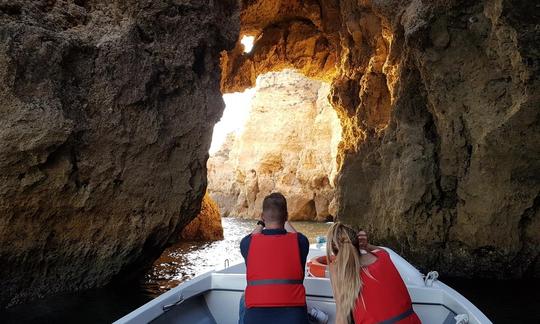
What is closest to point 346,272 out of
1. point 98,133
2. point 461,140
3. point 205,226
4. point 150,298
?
point 150,298

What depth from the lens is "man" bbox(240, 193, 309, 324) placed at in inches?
115

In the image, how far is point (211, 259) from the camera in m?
10.8

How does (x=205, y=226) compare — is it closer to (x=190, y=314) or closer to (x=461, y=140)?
(x=461, y=140)

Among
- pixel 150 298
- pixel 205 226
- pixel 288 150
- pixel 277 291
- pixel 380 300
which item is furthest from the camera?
pixel 288 150

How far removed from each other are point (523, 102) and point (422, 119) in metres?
2.72

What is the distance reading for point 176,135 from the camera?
783 cm

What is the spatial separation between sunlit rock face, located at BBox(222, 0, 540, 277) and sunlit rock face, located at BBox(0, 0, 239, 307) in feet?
13.7

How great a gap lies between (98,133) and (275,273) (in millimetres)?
4797

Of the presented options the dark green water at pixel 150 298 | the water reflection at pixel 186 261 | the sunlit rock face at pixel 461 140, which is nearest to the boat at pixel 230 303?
the water reflection at pixel 186 261

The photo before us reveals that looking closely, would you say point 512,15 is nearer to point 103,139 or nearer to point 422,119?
point 422,119

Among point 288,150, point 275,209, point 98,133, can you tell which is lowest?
point 275,209

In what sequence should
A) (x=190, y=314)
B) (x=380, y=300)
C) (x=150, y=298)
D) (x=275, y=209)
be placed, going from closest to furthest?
1. (x=380, y=300)
2. (x=275, y=209)
3. (x=190, y=314)
4. (x=150, y=298)

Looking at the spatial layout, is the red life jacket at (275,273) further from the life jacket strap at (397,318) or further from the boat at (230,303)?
the boat at (230,303)

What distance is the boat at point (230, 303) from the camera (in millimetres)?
3475
